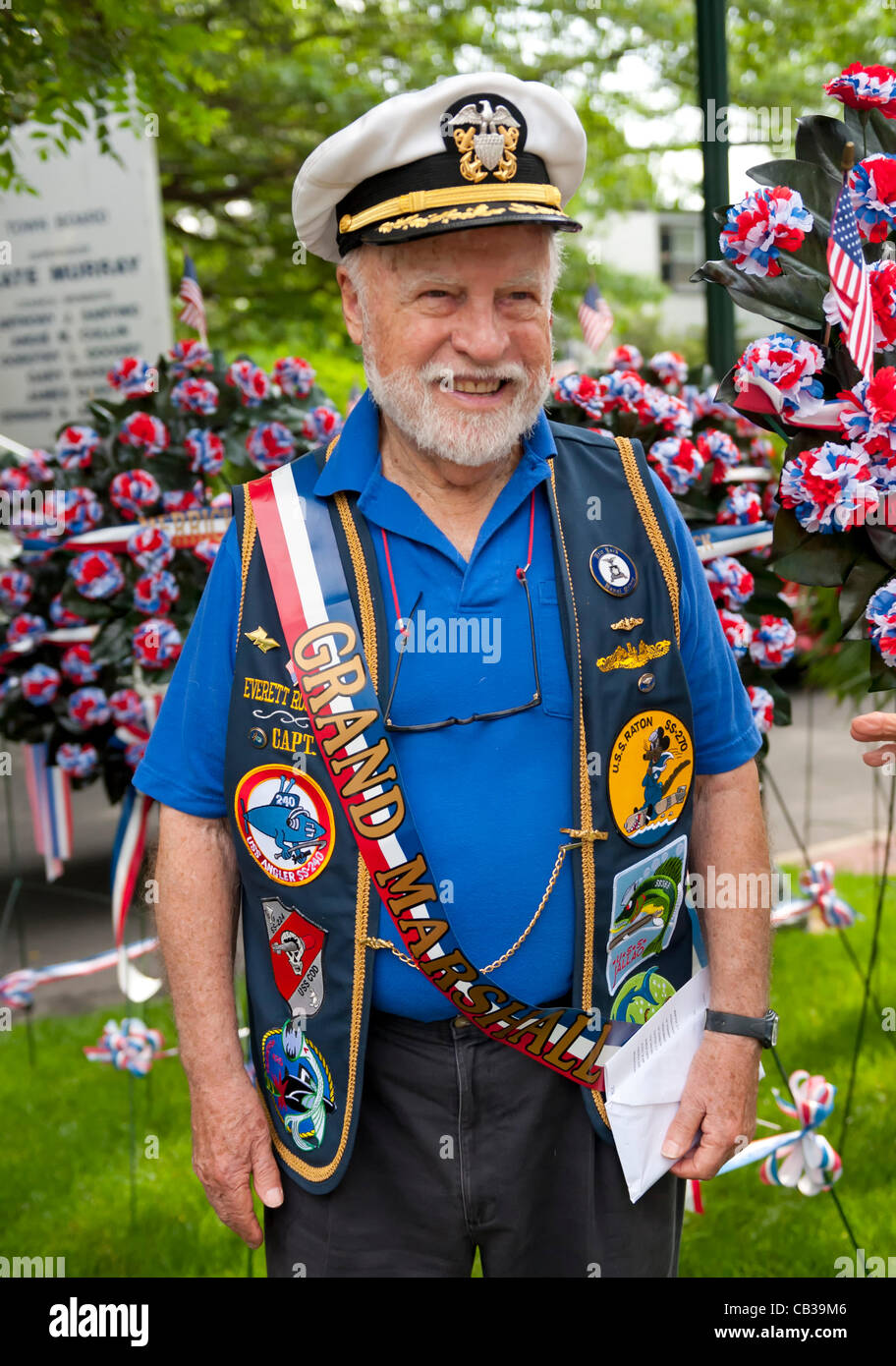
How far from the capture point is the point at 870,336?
2.03 metres

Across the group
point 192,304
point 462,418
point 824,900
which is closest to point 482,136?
point 462,418

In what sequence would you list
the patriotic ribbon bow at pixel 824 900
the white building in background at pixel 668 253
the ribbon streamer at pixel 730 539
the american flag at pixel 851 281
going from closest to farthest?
the american flag at pixel 851 281 < the ribbon streamer at pixel 730 539 < the patriotic ribbon bow at pixel 824 900 < the white building in background at pixel 668 253

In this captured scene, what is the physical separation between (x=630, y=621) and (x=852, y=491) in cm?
39

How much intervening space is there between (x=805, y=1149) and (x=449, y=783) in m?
1.70

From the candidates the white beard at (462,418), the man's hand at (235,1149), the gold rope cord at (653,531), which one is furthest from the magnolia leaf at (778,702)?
the man's hand at (235,1149)

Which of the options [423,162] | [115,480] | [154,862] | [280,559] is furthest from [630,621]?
[115,480]

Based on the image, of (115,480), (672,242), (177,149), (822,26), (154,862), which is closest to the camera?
(154,862)

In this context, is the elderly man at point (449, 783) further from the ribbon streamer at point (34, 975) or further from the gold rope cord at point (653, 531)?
the ribbon streamer at point (34, 975)

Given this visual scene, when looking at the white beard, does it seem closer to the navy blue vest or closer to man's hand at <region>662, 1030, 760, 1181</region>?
the navy blue vest

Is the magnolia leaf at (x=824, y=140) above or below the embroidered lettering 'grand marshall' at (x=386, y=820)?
above

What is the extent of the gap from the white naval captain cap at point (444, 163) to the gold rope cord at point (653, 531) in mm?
405

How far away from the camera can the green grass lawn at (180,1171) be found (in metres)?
3.60

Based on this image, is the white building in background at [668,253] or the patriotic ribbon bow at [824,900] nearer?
the patriotic ribbon bow at [824,900]
